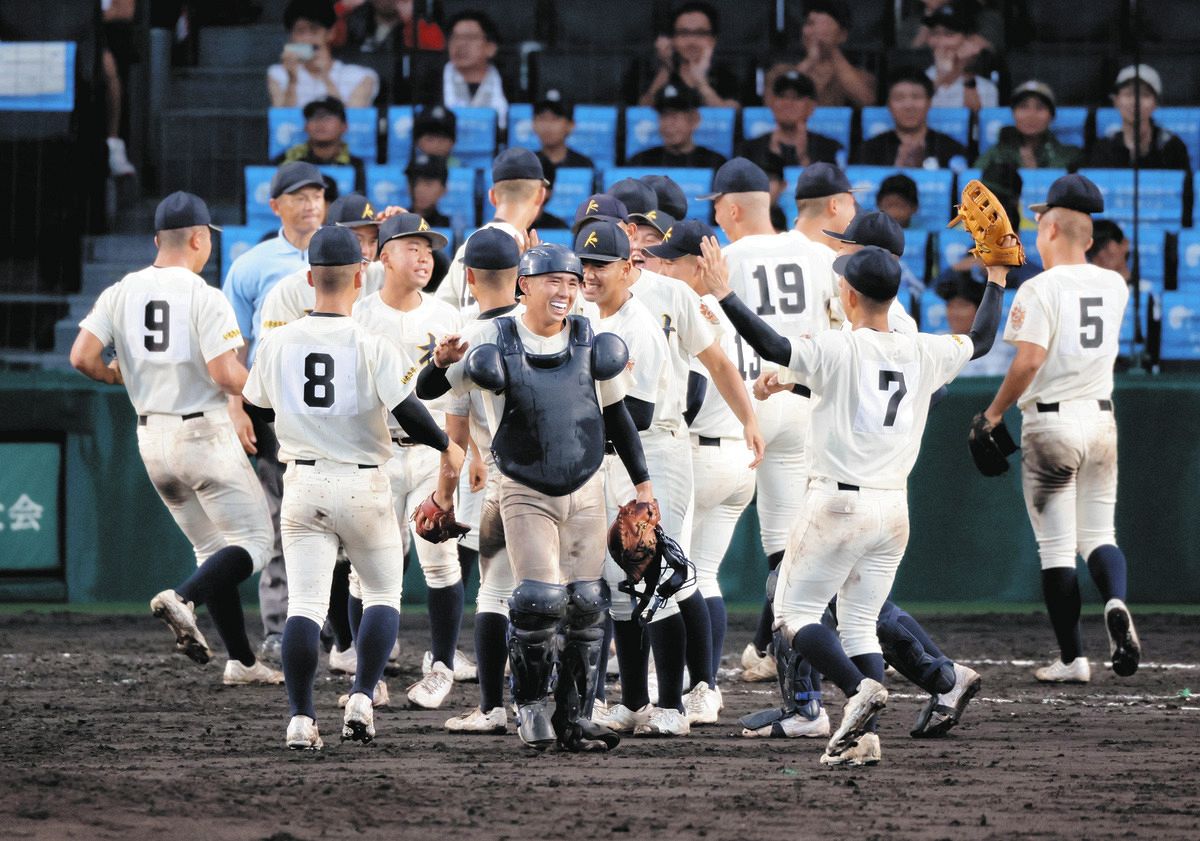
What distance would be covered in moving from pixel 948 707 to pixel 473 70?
9272 millimetres

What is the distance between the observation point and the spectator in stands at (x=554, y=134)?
14414mm

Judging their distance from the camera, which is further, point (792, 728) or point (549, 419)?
point (792, 728)

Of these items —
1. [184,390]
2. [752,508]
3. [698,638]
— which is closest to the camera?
[698,638]

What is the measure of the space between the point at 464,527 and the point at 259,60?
10.2 metres

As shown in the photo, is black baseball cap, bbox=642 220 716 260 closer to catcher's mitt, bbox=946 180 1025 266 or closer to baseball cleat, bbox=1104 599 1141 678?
catcher's mitt, bbox=946 180 1025 266

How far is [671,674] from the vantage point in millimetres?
7387

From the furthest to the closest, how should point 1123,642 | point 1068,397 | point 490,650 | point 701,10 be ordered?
point 701,10, point 1068,397, point 1123,642, point 490,650

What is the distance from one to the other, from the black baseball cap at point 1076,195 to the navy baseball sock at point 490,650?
12.0 ft

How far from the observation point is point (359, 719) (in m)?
7.00

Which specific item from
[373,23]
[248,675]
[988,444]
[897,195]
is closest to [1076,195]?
[988,444]

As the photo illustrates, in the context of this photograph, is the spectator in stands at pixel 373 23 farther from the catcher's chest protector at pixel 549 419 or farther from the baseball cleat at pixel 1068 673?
the catcher's chest protector at pixel 549 419

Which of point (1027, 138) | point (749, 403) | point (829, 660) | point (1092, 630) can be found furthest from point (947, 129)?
point (829, 660)

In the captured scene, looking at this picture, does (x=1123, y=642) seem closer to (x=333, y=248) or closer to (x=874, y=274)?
(x=874, y=274)

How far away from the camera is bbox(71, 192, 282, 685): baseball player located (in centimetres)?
877
